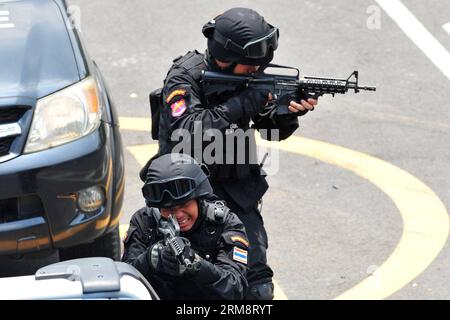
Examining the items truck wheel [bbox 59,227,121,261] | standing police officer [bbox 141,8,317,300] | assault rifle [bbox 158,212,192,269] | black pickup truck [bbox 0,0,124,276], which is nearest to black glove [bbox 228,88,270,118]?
standing police officer [bbox 141,8,317,300]

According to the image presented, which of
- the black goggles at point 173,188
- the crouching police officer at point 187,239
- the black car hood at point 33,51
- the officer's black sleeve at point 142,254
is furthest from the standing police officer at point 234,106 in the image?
the black goggles at point 173,188

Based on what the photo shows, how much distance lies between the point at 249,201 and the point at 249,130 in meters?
0.40

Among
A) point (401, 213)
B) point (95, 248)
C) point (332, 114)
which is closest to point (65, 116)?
point (95, 248)

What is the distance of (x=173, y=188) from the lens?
5.94 metres

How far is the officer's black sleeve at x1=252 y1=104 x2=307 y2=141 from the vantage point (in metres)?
7.19

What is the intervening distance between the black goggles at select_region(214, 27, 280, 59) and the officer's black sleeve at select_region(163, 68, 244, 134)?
0.25m

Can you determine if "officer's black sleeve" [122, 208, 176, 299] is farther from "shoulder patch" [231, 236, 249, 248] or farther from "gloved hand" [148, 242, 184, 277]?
"shoulder patch" [231, 236, 249, 248]

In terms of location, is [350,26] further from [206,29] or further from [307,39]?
[206,29]

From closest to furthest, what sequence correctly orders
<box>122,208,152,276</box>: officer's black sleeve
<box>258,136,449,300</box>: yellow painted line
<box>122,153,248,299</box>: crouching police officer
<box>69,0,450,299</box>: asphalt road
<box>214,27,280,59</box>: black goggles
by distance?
<box>122,153,248,299</box>: crouching police officer, <box>122,208,152,276</box>: officer's black sleeve, <box>214,27,280,59</box>: black goggles, <box>258,136,449,300</box>: yellow painted line, <box>69,0,450,299</box>: asphalt road

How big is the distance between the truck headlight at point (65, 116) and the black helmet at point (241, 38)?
0.84m

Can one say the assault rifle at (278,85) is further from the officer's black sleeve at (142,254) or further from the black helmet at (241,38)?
the officer's black sleeve at (142,254)

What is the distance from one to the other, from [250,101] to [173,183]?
1.15 meters

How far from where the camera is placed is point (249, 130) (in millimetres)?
7137

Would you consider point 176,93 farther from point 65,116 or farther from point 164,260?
point 164,260
